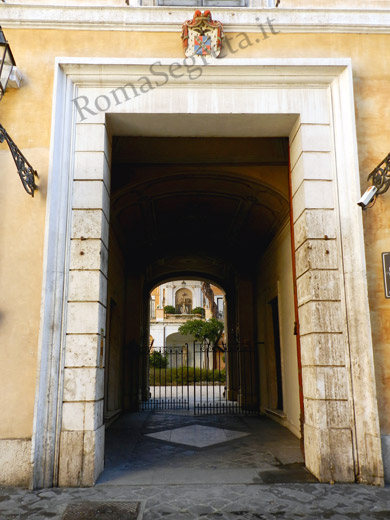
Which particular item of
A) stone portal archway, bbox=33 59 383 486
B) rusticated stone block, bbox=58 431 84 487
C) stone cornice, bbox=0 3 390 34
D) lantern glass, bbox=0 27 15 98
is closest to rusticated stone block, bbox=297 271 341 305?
stone portal archway, bbox=33 59 383 486

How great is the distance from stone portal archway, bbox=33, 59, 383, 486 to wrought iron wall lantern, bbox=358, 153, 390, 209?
0.61 feet

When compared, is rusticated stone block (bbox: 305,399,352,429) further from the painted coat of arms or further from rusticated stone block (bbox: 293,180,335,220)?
the painted coat of arms

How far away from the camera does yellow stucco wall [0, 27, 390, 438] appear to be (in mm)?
4652

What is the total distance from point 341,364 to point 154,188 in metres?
5.13

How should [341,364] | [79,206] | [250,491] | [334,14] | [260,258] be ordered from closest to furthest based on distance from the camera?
[250,491] < [341,364] < [79,206] < [334,14] < [260,258]

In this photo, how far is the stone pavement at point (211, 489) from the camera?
368cm

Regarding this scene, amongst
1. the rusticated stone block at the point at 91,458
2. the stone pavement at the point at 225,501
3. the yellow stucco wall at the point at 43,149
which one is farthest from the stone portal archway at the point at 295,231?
the stone pavement at the point at 225,501

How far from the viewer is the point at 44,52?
537 cm

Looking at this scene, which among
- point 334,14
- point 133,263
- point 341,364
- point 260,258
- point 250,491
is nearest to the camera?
point 250,491

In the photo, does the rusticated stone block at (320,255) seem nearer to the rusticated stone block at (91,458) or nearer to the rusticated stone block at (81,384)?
the rusticated stone block at (81,384)

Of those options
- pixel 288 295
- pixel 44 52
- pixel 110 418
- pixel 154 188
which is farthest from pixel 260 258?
pixel 44 52

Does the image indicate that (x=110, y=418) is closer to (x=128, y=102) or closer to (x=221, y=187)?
(x=221, y=187)

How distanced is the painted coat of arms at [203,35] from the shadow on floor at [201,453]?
4674 millimetres

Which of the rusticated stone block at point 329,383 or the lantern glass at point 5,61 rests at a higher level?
the lantern glass at point 5,61
